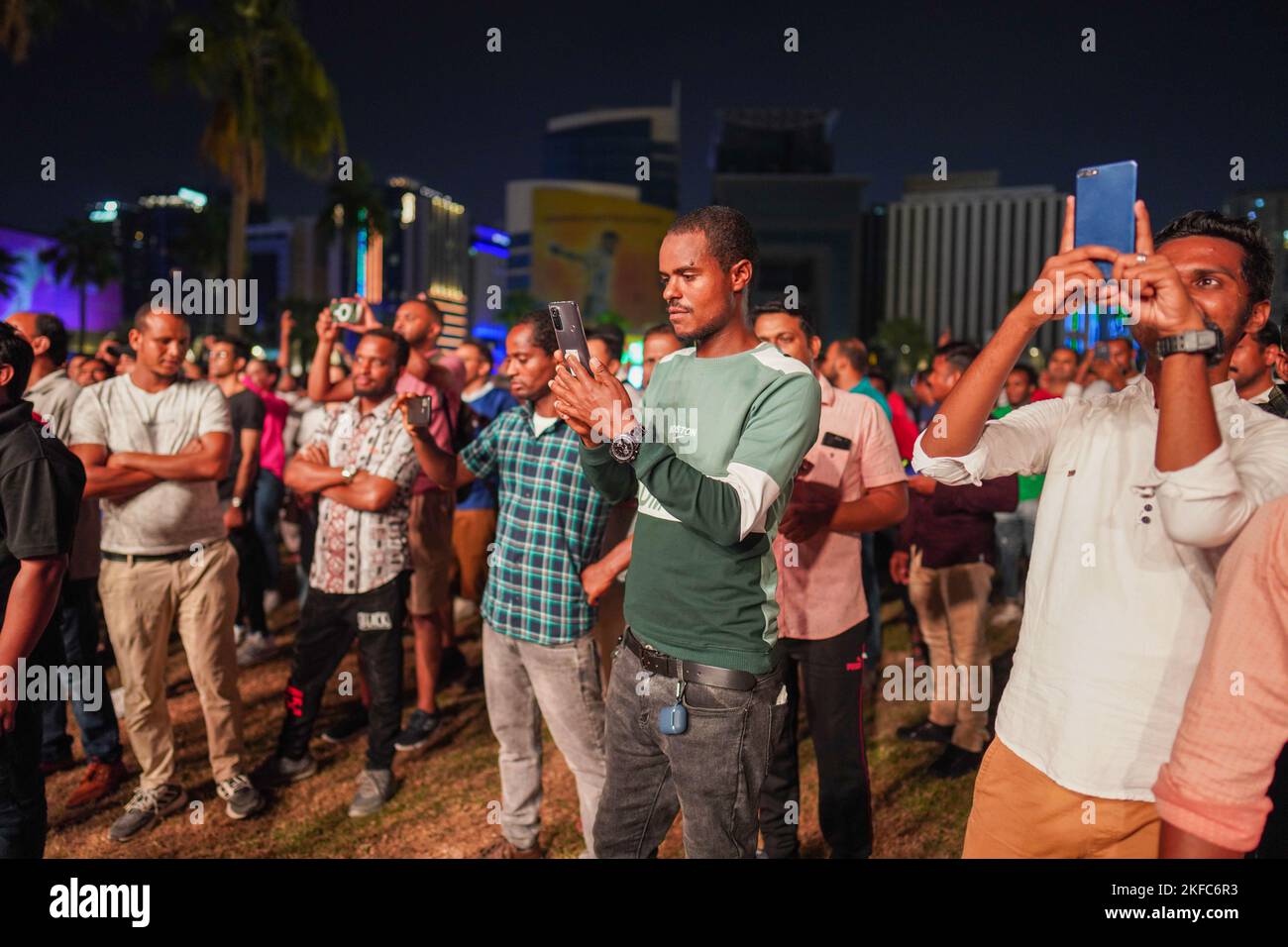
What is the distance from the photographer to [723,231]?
2332 mm

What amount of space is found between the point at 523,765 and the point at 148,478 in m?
2.21

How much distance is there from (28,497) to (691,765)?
213 centimetres

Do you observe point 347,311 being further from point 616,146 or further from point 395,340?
point 616,146

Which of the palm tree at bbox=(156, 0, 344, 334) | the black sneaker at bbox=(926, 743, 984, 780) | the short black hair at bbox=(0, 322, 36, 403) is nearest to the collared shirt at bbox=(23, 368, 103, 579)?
the short black hair at bbox=(0, 322, 36, 403)

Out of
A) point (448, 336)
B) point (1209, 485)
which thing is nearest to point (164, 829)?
point (1209, 485)

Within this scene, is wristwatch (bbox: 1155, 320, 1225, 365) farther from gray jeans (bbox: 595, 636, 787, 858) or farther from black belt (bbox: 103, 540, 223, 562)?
black belt (bbox: 103, 540, 223, 562)

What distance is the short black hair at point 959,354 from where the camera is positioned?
537cm

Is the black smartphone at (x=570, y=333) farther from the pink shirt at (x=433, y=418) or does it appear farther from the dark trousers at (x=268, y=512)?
the dark trousers at (x=268, y=512)

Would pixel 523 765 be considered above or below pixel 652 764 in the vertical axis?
below

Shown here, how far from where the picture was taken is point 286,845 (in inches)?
155

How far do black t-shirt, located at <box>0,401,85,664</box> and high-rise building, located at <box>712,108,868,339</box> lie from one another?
11909 cm

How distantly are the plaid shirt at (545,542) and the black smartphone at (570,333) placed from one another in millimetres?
1331

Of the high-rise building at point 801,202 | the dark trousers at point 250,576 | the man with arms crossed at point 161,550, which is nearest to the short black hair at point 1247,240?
the man with arms crossed at point 161,550
